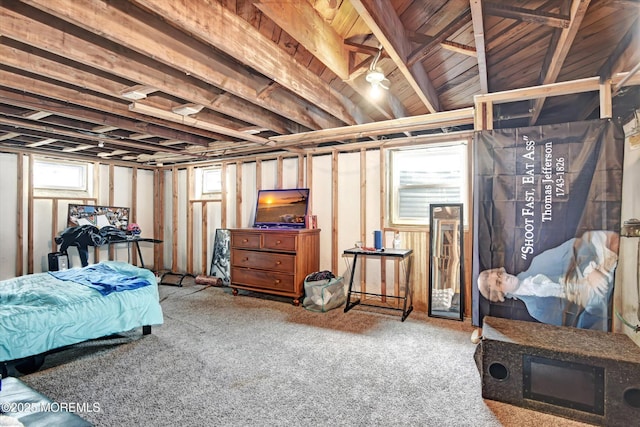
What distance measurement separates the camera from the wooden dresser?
433 centimetres

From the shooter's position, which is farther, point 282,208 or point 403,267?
point 282,208

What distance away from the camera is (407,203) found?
4.30 m

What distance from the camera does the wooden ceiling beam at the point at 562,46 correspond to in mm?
1597

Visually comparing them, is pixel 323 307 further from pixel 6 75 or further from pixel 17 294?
pixel 6 75

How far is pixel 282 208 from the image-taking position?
4930 mm

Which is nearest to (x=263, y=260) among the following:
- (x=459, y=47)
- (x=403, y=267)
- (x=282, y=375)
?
(x=403, y=267)

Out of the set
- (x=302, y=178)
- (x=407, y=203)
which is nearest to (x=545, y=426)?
(x=407, y=203)

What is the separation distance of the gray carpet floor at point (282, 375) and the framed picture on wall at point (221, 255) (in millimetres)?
1858

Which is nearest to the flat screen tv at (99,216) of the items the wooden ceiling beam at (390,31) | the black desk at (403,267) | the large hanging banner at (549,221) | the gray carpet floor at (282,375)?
the gray carpet floor at (282,375)

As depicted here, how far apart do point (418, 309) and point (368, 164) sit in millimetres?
1996

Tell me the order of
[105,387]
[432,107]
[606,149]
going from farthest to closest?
1. [432,107]
2. [606,149]
3. [105,387]

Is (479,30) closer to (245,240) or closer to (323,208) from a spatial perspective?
(323,208)

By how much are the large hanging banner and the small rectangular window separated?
14.8ft

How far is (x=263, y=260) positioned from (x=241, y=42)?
3086 mm
